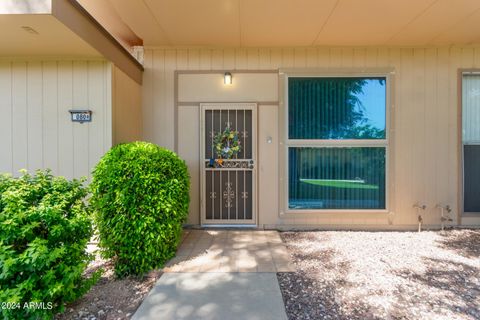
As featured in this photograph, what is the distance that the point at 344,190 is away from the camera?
405 cm

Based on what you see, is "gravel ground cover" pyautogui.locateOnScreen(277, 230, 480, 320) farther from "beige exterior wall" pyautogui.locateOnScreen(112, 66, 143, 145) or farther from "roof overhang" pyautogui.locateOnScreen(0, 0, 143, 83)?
"roof overhang" pyautogui.locateOnScreen(0, 0, 143, 83)

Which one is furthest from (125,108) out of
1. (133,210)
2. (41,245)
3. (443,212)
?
(443,212)

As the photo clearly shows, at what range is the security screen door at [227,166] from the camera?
13.2 ft

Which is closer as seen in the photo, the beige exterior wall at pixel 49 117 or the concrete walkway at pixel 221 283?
the concrete walkway at pixel 221 283

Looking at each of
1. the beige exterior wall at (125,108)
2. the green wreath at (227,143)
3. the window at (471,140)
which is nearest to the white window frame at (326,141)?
the green wreath at (227,143)

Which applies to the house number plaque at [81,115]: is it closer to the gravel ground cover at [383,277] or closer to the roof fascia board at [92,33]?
the roof fascia board at [92,33]

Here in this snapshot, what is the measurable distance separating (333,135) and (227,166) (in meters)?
1.66

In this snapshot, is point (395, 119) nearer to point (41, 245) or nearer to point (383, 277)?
point (383, 277)

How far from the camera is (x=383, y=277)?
2459 millimetres

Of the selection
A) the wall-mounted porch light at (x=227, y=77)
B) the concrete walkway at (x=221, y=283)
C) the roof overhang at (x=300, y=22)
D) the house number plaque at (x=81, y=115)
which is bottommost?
the concrete walkway at (x=221, y=283)

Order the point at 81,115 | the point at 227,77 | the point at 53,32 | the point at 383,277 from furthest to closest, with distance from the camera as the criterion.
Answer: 1. the point at 227,77
2. the point at 81,115
3. the point at 53,32
4. the point at 383,277

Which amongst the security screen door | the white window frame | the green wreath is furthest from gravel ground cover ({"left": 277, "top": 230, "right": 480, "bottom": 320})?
the green wreath

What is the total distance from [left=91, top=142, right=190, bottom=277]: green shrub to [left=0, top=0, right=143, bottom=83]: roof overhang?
1.31 meters

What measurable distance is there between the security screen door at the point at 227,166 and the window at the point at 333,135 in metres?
0.60
